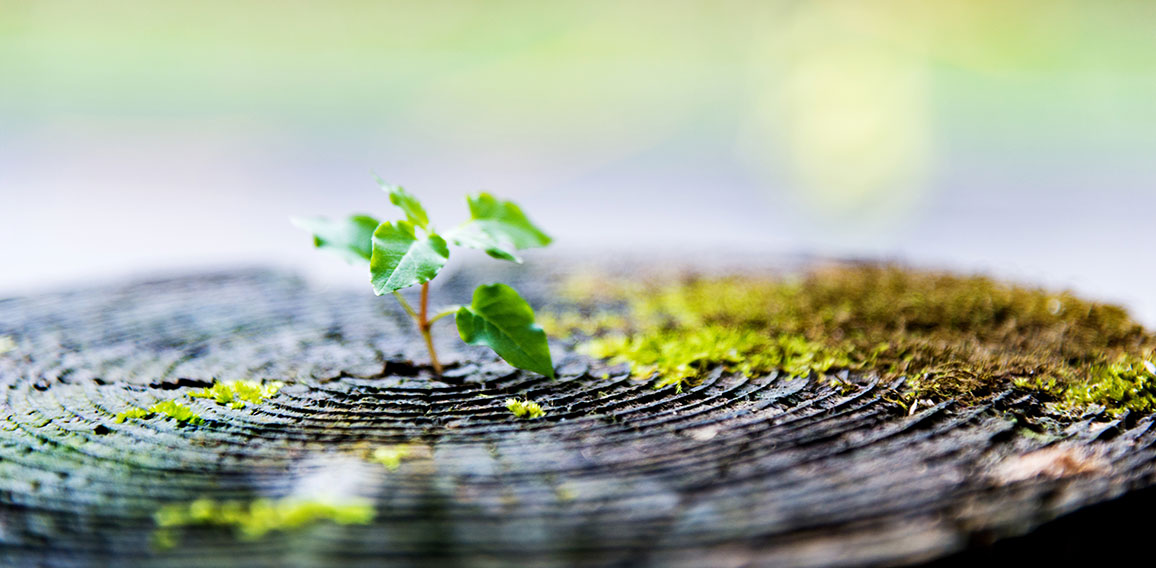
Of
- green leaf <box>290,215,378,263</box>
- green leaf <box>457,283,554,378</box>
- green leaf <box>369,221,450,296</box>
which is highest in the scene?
green leaf <box>290,215,378,263</box>

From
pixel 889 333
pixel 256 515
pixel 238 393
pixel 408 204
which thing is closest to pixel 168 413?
pixel 238 393

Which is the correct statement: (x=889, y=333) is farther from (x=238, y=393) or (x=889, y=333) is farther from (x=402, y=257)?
(x=238, y=393)

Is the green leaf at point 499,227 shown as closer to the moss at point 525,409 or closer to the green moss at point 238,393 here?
the moss at point 525,409

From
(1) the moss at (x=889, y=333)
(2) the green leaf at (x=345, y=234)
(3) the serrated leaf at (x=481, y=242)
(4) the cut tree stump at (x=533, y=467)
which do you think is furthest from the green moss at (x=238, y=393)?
(1) the moss at (x=889, y=333)

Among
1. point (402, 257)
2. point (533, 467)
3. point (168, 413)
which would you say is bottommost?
point (533, 467)

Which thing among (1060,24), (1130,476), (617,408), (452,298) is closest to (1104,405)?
(1130,476)

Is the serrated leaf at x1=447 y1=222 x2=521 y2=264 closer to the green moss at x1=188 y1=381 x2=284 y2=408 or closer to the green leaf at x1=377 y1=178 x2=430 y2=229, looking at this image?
the green leaf at x1=377 y1=178 x2=430 y2=229

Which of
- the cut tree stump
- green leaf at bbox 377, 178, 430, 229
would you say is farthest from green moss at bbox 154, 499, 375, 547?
green leaf at bbox 377, 178, 430, 229
